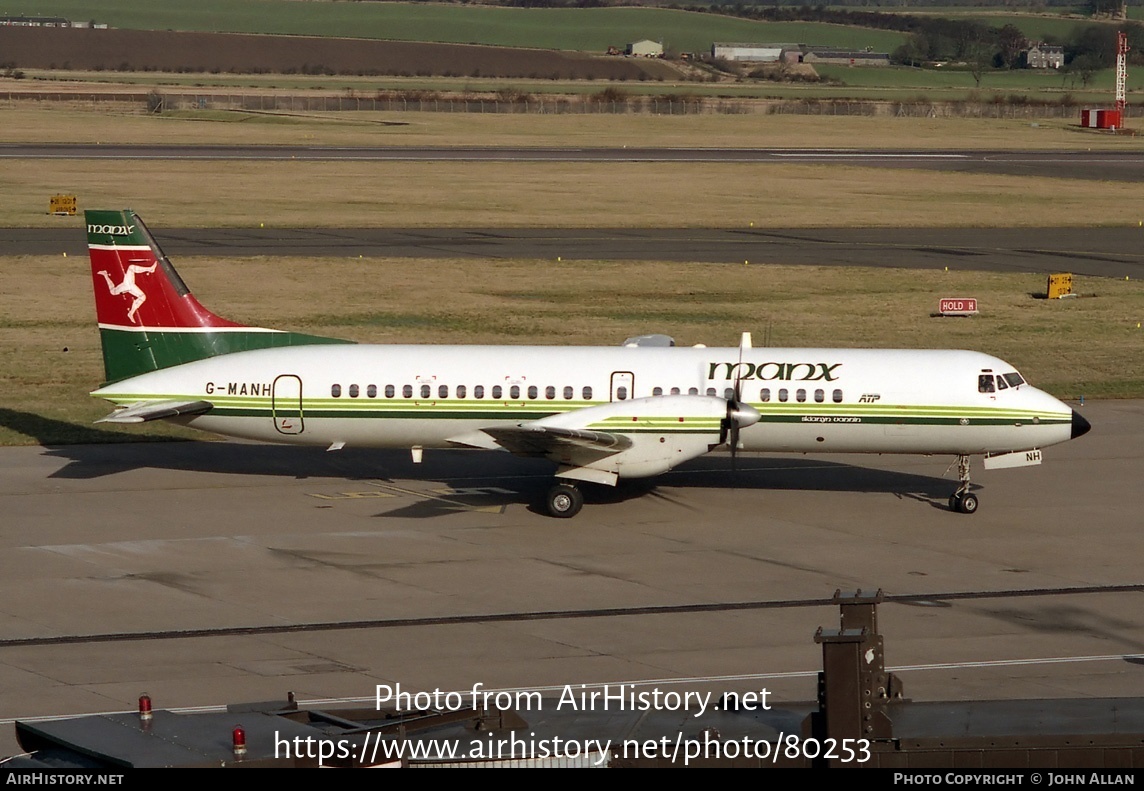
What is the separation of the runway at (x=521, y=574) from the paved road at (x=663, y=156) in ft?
235

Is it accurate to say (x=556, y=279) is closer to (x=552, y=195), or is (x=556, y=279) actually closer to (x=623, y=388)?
(x=552, y=195)

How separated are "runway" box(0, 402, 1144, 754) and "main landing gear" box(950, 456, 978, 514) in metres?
0.43

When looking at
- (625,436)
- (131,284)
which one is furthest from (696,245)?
(625,436)

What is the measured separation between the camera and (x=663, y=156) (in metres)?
111

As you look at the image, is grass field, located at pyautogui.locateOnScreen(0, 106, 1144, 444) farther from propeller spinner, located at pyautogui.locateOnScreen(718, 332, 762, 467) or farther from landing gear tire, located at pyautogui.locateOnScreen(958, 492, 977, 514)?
propeller spinner, located at pyautogui.locateOnScreen(718, 332, 762, 467)

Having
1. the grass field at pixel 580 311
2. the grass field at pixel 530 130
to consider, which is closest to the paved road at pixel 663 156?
the grass field at pixel 530 130

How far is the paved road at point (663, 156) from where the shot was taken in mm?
104312

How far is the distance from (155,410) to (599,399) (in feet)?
30.5

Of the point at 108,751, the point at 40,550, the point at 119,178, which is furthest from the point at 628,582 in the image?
the point at 119,178

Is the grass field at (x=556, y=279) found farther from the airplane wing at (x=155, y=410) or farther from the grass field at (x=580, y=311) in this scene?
the airplane wing at (x=155, y=410)

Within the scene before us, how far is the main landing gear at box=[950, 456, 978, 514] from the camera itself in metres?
31.2

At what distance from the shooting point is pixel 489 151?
11275 centimetres

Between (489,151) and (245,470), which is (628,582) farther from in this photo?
(489,151)

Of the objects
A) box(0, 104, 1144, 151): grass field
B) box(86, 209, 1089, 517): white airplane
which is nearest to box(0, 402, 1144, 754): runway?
box(86, 209, 1089, 517): white airplane
